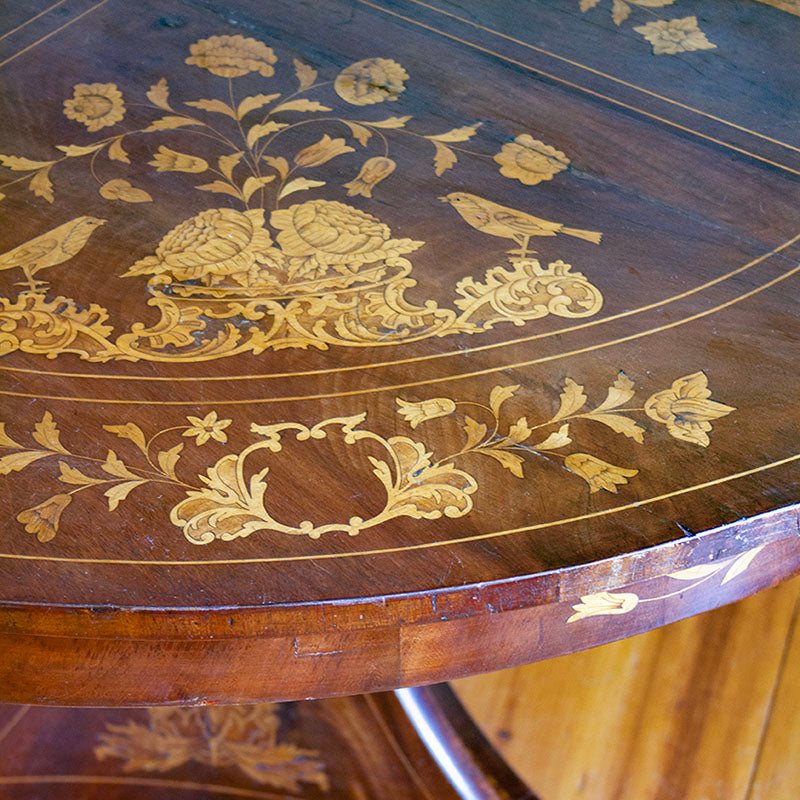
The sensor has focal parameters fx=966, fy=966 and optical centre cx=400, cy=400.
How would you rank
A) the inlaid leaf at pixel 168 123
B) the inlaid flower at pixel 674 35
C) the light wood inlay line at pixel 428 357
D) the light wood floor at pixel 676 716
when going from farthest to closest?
1. the light wood floor at pixel 676 716
2. the inlaid flower at pixel 674 35
3. the inlaid leaf at pixel 168 123
4. the light wood inlay line at pixel 428 357

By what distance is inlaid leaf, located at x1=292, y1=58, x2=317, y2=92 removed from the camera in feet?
2.79

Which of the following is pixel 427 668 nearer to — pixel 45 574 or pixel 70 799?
pixel 45 574

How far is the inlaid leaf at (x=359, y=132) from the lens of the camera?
2.59 feet

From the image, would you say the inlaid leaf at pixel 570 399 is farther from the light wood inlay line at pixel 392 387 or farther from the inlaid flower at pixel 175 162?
the inlaid flower at pixel 175 162

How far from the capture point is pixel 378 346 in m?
0.60

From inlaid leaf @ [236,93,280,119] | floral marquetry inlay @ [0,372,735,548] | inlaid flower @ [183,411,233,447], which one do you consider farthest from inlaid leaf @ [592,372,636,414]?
inlaid leaf @ [236,93,280,119]

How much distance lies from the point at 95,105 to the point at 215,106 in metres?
0.10

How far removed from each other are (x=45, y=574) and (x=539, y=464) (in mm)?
261

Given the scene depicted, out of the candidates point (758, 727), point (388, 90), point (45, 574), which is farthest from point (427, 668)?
point (758, 727)

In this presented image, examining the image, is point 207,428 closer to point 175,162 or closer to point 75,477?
point 75,477

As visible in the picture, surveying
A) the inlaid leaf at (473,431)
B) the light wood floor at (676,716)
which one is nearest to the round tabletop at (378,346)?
the inlaid leaf at (473,431)

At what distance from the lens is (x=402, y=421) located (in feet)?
1.82

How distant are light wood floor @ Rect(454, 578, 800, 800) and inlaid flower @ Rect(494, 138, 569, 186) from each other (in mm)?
640

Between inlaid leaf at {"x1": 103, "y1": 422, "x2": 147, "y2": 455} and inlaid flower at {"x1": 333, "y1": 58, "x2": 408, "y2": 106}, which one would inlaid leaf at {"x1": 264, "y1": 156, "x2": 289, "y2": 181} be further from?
inlaid leaf at {"x1": 103, "y1": 422, "x2": 147, "y2": 455}
